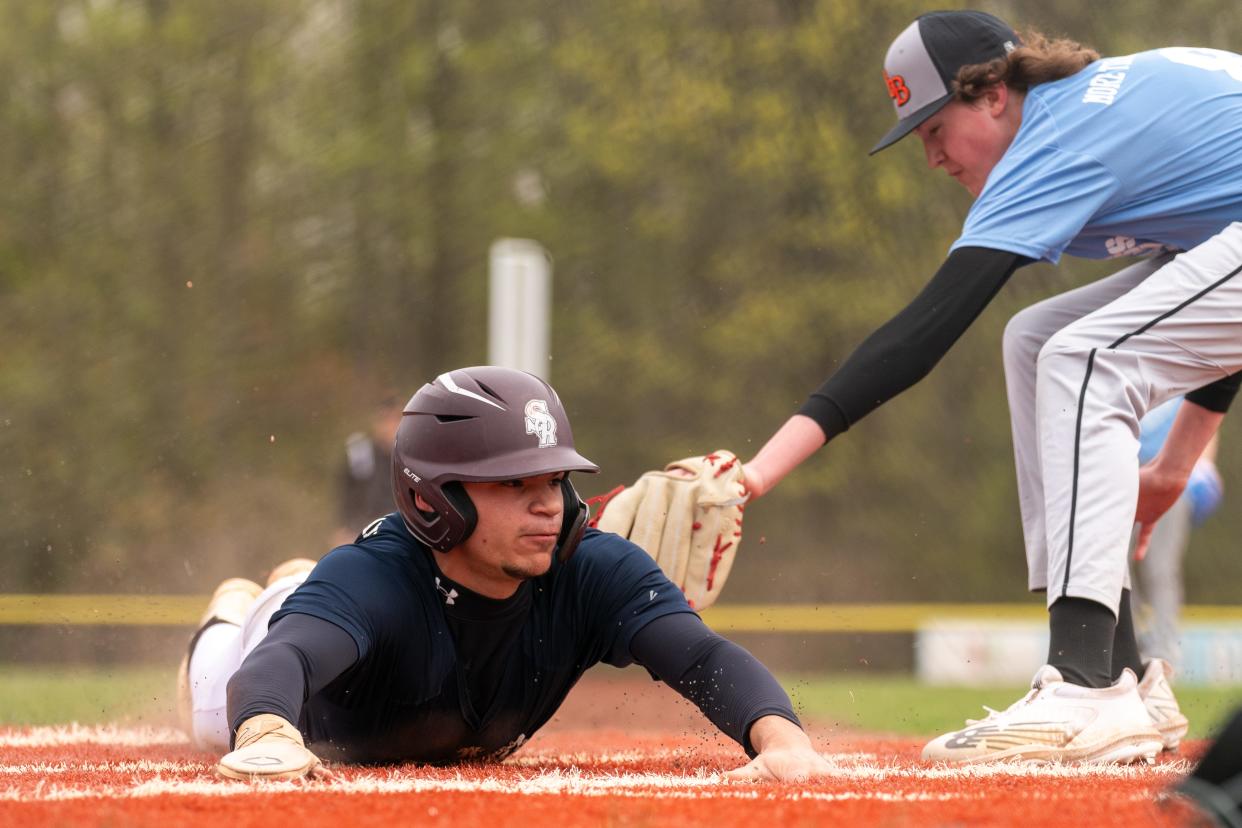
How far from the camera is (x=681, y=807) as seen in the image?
2744 millimetres

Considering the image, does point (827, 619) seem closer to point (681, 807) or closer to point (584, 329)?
point (584, 329)

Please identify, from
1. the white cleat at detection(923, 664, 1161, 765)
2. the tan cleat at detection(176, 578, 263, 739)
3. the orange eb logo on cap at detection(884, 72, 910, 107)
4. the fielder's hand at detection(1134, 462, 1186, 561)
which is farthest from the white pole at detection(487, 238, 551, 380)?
the white cleat at detection(923, 664, 1161, 765)

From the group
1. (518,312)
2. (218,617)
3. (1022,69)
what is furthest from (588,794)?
(518,312)

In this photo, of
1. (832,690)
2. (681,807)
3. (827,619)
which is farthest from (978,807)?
(827,619)

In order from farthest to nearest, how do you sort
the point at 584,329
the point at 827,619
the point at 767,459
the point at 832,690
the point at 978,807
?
the point at 584,329 → the point at 827,619 → the point at 832,690 → the point at 767,459 → the point at 978,807

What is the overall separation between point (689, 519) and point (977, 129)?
1.34 m

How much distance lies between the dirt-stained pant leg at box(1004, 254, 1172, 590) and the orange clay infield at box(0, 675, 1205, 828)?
0.84 metres

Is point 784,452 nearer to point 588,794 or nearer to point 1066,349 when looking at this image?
point 1066,349

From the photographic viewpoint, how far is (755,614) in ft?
46.5

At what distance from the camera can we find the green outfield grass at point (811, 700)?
714 cm

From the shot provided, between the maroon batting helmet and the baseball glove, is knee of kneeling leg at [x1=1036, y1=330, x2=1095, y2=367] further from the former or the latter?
the maroon batting helmet

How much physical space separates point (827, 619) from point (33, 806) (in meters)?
12.7

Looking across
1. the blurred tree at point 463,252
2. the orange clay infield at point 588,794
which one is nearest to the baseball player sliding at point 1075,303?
the orange clay infield at point 588,794

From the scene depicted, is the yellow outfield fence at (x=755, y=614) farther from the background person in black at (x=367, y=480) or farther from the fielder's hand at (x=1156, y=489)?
the fielder's hand at (x=1156, y=489)
